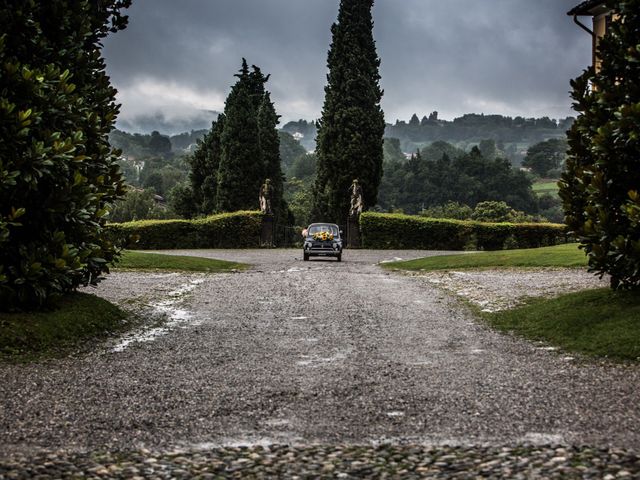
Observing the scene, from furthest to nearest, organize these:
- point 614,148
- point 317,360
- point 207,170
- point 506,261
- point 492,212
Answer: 1. point 492,212
2. point 207,170
3. point 506,261
4. point 614,148
5. point 317,360

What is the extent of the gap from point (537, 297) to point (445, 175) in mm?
86657

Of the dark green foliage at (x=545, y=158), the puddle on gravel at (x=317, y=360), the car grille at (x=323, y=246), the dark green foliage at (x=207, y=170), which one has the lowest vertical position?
the puddle on gravel at (x=317, y=360)

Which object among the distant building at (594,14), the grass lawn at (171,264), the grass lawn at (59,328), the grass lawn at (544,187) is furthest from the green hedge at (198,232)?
the grass lawn at (544,187)

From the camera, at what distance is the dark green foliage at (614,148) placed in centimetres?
1105

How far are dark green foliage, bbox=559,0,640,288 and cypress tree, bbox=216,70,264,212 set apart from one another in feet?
118

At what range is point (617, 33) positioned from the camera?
12.0m

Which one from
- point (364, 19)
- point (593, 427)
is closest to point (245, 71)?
point (364, 19)

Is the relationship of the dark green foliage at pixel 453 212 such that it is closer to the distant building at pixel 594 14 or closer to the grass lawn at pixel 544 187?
the grass lawn at pixel 544 187

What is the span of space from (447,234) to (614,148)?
91.6ft

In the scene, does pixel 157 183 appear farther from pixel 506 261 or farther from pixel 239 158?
pixel 506 261

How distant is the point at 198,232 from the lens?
3897 cm

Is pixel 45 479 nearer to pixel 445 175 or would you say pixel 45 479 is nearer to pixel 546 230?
pixel 546 230

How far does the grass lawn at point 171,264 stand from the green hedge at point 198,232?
34.9 feet

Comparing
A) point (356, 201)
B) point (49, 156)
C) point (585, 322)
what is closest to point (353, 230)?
point (356, 201)
